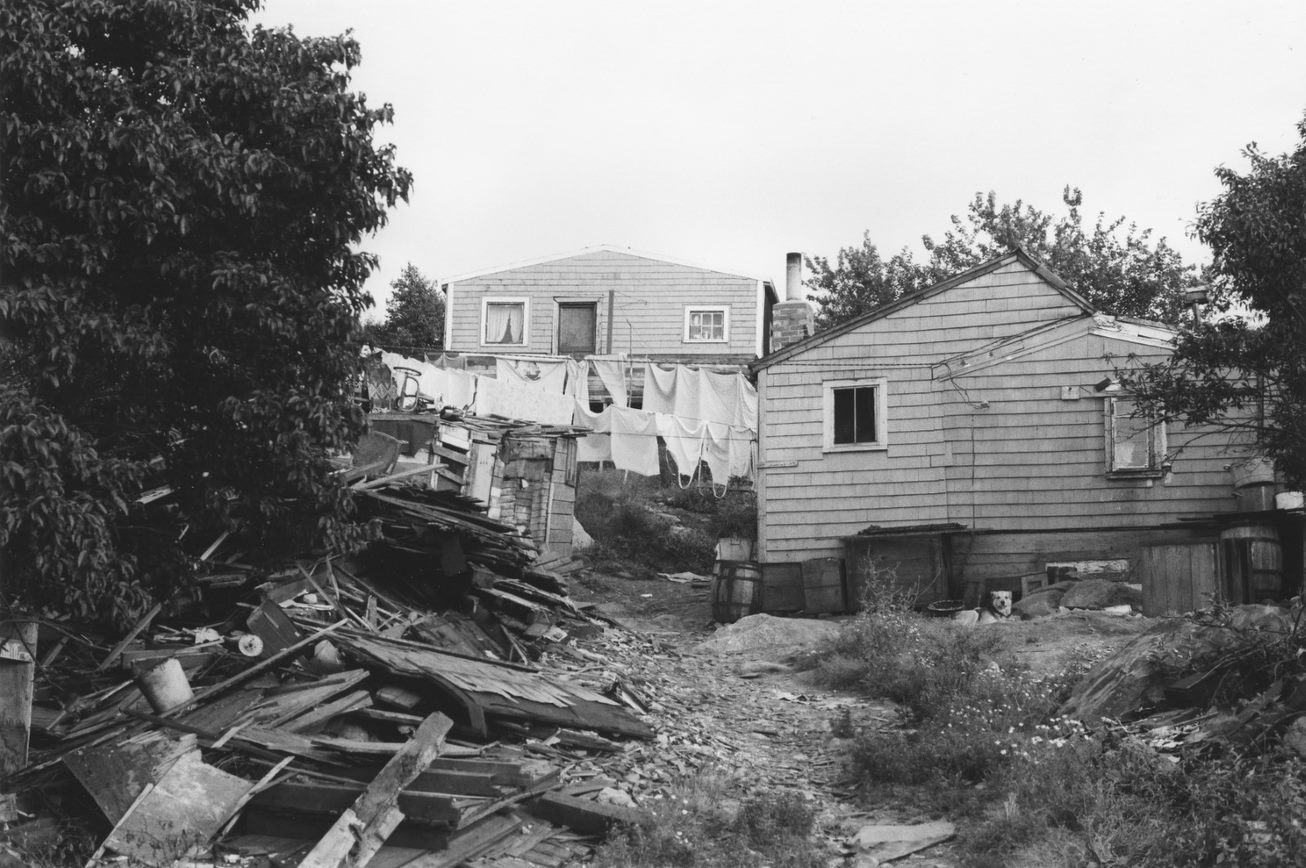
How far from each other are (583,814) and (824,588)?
11166mm

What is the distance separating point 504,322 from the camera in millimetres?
30281

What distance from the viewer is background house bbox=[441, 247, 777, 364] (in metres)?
29.9

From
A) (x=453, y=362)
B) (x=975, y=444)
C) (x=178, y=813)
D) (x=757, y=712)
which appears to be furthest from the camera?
(x=453, y=362)

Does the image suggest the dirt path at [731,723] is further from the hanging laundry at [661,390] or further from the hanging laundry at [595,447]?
the hanging laundry at [661,390]

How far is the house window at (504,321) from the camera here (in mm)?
30219

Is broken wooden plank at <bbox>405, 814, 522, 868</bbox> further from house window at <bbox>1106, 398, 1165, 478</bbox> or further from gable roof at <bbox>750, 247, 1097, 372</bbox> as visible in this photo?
house window at <bbox>1106, 398, 1165, 478</bbox>

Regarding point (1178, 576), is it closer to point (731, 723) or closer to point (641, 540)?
point (731, 723)

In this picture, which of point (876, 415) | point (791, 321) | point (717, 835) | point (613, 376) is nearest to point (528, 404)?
point (613, 376)

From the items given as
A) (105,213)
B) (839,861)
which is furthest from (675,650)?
(105,213)

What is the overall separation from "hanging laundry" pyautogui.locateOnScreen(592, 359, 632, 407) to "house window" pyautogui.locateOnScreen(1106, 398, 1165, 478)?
11924 millimetres

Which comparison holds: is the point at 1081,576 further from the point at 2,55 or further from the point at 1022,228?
the point at 1022,228

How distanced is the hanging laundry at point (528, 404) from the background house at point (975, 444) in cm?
521

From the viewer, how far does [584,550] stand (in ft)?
75.0

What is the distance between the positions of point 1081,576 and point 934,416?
339cm
